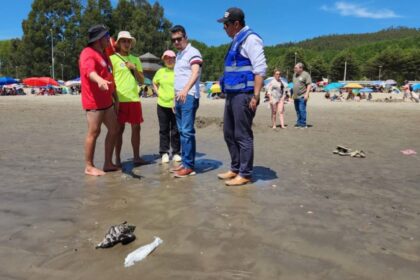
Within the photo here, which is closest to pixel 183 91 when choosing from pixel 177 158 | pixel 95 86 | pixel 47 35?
pixel 95 86

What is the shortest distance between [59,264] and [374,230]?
102 inches

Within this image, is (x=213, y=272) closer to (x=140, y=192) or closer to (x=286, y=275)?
(x=286, y=275)

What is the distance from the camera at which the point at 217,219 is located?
12.0 ft

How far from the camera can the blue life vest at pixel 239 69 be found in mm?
4801

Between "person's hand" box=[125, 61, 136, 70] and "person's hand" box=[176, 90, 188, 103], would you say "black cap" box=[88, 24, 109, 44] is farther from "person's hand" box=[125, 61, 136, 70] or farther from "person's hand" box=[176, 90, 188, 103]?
"person's hand" box=[176, 90, 188, 103]

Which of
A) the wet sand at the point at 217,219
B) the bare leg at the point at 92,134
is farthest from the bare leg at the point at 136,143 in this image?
the bare leg at the point at 92,134

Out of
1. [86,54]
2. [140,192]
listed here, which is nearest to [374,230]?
[140,192]

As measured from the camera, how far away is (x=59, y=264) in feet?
9.10

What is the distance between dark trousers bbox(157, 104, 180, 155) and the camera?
21.3 ft

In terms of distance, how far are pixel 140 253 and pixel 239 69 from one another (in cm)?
273

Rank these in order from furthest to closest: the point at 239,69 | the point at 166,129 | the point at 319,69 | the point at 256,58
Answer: the point at 319,69
the point at 166,129
the point at 239,69
the point at 256,58

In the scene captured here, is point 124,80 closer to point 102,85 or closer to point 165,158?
point 102,85

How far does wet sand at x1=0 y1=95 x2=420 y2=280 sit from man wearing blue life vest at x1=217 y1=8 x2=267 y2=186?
1.47 ft

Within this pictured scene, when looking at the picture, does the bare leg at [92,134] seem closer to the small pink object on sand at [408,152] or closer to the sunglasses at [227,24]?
the sunglasses at [227,24]
